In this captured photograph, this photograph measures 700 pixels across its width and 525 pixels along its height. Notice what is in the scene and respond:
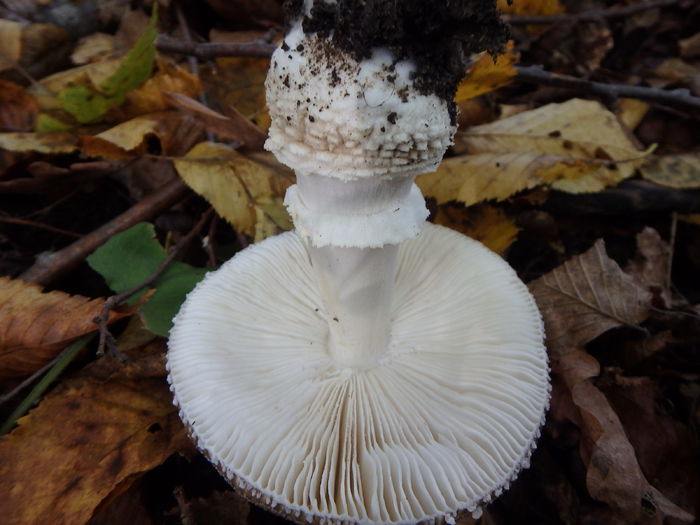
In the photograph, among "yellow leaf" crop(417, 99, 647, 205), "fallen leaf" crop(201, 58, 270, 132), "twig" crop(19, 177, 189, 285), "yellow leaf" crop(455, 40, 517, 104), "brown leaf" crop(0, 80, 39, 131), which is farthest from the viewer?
"fallen leaf" crop(201, 58, 270, 132)

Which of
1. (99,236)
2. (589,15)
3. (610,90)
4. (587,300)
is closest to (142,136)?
(99,236)

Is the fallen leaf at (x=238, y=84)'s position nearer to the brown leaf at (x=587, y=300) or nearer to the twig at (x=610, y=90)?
the twig at (x=610, y=90)

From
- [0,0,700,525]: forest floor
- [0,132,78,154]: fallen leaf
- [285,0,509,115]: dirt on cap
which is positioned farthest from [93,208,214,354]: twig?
[285,0,509,115]: dirt on cap

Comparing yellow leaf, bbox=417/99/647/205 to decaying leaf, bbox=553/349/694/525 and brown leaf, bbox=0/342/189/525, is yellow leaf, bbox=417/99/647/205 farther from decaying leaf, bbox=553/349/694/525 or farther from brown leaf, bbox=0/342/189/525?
brown leaf, bbox=0/342/189/525

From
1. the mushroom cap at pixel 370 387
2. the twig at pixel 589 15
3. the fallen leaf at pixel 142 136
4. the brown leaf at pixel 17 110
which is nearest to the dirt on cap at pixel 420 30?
the mushroom cap at pixel 370 387

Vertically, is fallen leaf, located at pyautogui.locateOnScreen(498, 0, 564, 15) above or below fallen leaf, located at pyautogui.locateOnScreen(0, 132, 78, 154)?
above

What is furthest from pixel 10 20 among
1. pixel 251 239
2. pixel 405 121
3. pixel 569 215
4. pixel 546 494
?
pixel 546 494

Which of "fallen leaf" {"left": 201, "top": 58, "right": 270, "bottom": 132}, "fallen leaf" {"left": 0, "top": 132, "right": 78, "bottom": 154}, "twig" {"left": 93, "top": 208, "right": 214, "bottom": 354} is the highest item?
"fallen leaf" {"left": 201, "top": 58, "right": 270, "bottom": 132}
